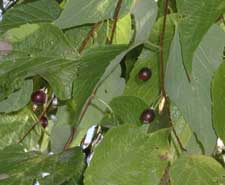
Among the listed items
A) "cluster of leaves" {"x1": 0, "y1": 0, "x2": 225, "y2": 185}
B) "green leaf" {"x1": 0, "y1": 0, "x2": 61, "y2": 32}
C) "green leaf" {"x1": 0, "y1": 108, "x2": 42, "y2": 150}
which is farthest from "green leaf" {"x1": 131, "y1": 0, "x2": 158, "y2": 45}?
"green leaf" {"x1": 0, "y1": 108, "x2": 42, "y2": 150}

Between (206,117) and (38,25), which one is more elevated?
(38,25)

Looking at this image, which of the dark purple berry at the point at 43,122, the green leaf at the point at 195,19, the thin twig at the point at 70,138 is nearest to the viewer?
the green leaf at the point at 195,19

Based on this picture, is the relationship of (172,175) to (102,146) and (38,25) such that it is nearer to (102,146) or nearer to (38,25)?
(102,146)

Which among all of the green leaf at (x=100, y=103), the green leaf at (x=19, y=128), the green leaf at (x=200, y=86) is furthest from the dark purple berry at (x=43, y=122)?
the green leaf at (x=200, y=86)

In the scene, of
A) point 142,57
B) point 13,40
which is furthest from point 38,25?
point 142,57

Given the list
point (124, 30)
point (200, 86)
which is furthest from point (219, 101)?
point (124, 30)

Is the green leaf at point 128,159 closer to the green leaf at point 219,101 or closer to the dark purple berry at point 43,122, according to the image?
the green leaf at point 219,101

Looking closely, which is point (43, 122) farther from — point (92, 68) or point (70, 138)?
point (92, 68)
